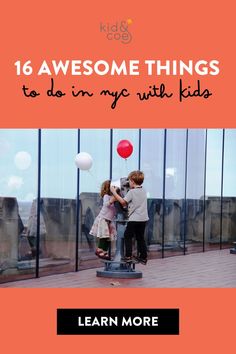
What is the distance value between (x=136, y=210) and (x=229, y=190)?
6.46m

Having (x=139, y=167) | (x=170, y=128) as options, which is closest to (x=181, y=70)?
(x=139, y=167)

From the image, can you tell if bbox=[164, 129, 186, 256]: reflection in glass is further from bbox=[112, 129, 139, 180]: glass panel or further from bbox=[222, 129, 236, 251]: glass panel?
bbox=[222, 129, 236, 251]: glass panel

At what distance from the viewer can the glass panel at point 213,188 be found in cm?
1248

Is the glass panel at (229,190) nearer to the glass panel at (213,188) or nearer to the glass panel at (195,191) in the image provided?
the glass panel at (213,188)

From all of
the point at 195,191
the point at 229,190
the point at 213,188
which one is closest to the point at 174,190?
the point at 195,191

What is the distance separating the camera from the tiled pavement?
279 inches

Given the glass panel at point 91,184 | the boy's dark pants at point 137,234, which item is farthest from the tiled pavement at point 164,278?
the glass panel at point 91,184

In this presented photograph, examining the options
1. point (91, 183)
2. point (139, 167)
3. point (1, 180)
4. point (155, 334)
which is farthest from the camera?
point (139, 167)

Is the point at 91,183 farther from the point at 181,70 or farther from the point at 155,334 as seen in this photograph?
the point at 155,334

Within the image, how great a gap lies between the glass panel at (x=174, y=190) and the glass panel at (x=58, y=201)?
10.5 feet

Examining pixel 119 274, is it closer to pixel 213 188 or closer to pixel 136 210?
pixel 136 210

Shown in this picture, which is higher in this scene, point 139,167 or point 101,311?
point 139,167

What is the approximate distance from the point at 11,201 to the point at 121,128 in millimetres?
3055

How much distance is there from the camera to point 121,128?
957 cm
